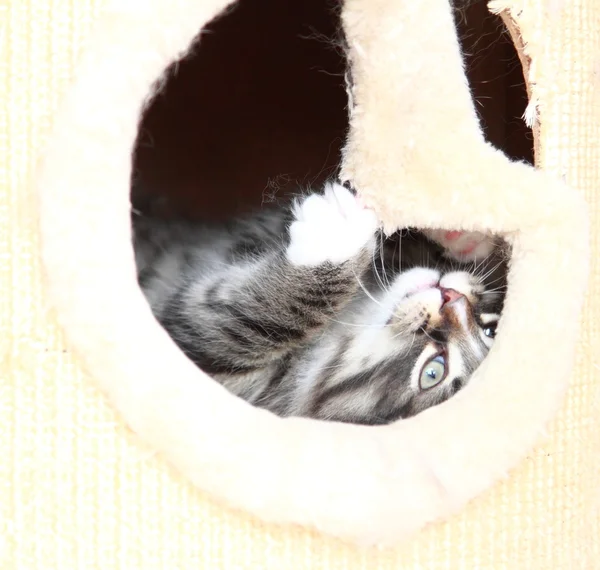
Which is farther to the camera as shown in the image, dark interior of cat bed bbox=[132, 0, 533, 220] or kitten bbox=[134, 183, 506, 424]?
dark interior of cat bed bbox=[132, 0, 533, 220]

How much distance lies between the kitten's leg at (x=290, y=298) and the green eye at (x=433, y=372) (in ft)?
0.60

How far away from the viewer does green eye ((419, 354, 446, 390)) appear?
1025 millimetres

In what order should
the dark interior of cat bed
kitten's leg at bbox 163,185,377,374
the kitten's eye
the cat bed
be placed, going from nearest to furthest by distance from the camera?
the cat bed < kitten's leg at bbox 163,185,377,374 < the kitten's eye < the dark interior of cat bed

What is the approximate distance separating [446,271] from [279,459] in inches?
25.5

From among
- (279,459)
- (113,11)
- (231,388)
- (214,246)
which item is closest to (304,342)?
(231,388)

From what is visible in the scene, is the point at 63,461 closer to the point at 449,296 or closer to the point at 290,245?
the point at 290,245

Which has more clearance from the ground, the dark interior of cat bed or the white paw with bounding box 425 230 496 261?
the dark interior of cat bed

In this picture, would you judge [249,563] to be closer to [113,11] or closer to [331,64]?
[113,11]

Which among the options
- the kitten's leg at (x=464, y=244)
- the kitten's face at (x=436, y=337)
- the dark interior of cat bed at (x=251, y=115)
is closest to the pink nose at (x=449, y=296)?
the kitten's face at (x=436, y=337)

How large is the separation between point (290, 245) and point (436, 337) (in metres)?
0.29

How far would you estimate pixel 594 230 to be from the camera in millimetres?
806

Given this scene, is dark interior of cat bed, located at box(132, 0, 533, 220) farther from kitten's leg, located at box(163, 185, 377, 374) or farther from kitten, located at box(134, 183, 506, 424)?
kitten's leg, located at box(163, 185, 377, 374)

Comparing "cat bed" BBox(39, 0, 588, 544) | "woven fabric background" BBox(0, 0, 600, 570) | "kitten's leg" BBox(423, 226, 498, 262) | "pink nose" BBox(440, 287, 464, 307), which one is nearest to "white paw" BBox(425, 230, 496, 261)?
"kitten's leg" BBox(423, 226, 498, 262)

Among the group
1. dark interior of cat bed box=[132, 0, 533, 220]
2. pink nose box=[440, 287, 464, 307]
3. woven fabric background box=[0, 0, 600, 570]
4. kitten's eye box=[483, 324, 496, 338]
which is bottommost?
woven fabric background box=[0, 0, 600, 570]
